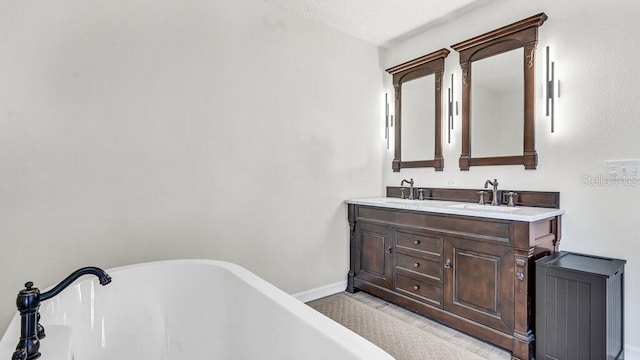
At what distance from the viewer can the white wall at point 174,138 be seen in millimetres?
1688

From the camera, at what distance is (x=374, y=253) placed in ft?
9.31

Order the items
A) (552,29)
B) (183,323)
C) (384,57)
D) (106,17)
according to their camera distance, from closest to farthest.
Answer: (183,323)
(106,17)
(552,29)
(384,57)

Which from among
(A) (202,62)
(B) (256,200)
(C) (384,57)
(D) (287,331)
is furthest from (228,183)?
(C) (384,57)

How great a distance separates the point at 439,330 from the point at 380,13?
2522mm

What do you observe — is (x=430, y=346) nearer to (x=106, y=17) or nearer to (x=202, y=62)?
(x=202, y=62)

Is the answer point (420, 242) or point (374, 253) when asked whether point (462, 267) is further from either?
point (374, 253)

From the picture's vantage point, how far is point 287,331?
1146mm

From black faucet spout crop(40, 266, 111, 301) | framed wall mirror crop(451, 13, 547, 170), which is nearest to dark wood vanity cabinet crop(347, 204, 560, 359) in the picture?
framed wall mirror crop(451, 13, 547, 170)

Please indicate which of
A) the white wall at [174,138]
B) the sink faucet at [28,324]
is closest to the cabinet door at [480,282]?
the white wall at [174,138]

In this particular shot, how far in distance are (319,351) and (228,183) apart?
1.61 m

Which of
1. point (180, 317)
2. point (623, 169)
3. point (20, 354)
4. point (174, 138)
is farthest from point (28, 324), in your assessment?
point (623, 169)

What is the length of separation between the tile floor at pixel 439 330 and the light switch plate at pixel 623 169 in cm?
127

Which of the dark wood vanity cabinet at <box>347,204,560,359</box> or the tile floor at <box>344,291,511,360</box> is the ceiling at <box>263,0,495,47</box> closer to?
the dark wood vanity cabinet at <box>347,204,560,359</box>

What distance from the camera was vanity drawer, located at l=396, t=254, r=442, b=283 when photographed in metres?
2.35
